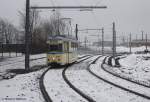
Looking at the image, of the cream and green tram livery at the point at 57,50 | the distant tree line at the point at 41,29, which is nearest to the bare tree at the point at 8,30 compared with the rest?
the distant tree line at the point at 41,29

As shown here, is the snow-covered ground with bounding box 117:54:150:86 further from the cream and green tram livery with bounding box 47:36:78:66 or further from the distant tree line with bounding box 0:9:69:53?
the distant tree line with bounding box 0:9:69:53

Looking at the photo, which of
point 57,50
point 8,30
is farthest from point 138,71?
point 8,30

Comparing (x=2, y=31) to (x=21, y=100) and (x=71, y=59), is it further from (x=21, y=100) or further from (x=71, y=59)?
(x=21, y=100)

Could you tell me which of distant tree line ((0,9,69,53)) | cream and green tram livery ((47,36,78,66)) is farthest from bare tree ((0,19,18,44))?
cream and green tram livery ((47,36,78,66))

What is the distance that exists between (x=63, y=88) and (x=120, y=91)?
2.81 m

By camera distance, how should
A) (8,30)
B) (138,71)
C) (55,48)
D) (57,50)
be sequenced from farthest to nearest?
(8,30)
(55,48)
(57,50)
(138,71)

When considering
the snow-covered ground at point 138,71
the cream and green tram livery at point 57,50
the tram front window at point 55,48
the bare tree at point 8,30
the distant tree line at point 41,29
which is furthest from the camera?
the bare tree at point 8,30

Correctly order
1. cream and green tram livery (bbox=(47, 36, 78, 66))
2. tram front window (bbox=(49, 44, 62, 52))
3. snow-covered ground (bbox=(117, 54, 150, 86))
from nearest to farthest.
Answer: snow-covered ground (bbox=(117, 54, 150, 86)) → cream and green tram livery (bbox=(47, 36, 78, 66)) → tram front window (bbox=(49, 44, 62, 52))

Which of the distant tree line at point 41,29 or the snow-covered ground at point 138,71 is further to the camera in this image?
the distant tree line at point 41,29

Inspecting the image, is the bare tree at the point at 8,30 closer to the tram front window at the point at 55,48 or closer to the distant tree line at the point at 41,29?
the distant tree line at the point at 41,29

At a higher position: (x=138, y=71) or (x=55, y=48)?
(x=55, y=48)

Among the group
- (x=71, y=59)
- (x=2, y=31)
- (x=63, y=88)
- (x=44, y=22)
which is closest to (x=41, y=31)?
(x=44, y=22)

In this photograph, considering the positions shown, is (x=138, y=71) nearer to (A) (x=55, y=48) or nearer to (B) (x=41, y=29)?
(A) (x=55, y=48)

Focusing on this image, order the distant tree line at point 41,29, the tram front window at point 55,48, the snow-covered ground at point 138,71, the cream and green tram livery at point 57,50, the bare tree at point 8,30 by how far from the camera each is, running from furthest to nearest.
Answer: the bare tree at point 8,30 < the distant tree line at point 41,29 < the tram front window at point 55,48 < the cream and green tram livery at point 57,50 < the snow-covered ground at point 138,71
